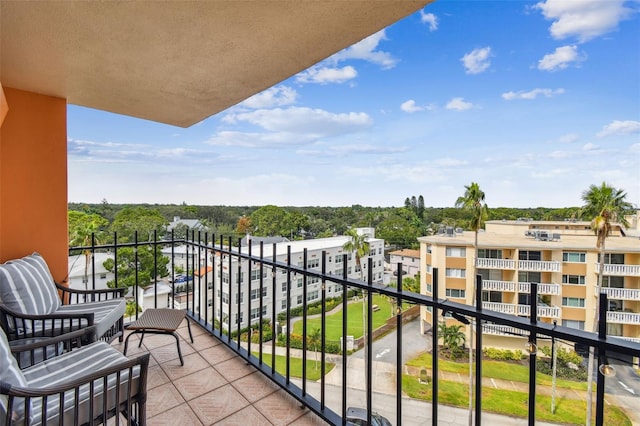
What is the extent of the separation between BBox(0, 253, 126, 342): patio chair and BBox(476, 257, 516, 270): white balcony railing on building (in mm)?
14405

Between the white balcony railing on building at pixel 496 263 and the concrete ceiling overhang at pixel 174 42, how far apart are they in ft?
46.1

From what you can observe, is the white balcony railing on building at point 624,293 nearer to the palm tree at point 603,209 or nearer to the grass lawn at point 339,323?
the palm tree at point 603,209

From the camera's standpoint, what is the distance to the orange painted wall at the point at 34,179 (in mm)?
2584

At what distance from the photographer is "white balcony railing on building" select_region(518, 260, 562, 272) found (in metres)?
12.4

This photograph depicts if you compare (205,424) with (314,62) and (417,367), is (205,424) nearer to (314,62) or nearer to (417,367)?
(314,62)

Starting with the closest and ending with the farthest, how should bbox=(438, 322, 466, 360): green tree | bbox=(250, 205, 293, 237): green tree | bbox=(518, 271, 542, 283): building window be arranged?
bbox=(438, 322, 466, 360): green tree → bbox=(518, 271, 542, 283): building window → bbox=(250, 205, 293, 237): green tree

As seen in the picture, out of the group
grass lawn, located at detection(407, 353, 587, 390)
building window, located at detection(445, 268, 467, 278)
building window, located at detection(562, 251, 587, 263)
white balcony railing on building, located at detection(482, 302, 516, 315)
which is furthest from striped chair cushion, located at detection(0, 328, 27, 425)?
building window, located at detection(562, 251, 587, 263)

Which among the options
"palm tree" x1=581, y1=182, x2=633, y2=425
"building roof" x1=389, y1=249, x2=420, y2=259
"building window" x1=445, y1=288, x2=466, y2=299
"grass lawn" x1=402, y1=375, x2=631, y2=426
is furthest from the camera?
"building roof" x1=389, y1=249, x2=420, y2=259

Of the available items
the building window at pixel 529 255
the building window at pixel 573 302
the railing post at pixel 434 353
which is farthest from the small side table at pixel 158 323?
the building window at pixel 573 302

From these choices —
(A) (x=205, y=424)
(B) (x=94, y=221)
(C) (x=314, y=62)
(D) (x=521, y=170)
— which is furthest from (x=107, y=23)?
(D) (x=521, y=170)

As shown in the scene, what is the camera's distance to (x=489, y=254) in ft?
45.2

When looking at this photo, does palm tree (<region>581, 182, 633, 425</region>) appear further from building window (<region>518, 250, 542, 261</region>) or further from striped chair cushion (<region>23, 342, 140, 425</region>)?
striped chair cushion (<region>23, 342, 140, 425</region>)

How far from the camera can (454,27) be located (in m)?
12.0

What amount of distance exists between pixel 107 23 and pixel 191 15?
51 cm
